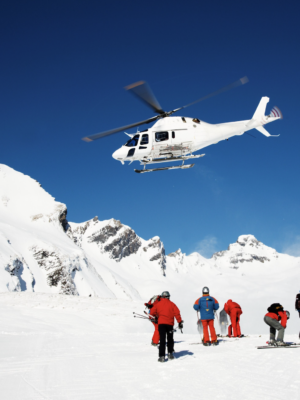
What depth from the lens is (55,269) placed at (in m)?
70.7

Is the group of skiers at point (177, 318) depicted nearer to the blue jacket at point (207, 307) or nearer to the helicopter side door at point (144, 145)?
the blue jacket at point (207, 307)

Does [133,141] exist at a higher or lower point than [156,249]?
lower

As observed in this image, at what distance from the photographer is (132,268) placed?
552 ft

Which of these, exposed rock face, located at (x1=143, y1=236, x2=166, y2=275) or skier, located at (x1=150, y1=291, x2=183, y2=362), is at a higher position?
exposed rock face, located at (x1=143, y1=236, x2=166, y2=275)

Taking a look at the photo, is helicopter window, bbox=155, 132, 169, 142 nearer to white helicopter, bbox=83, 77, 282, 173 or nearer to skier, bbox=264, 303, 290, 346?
white helicopter, bbox=83, 77, 282, 173

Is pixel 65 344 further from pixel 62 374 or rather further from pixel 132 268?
pixel 132 268

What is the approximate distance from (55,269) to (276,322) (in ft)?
220

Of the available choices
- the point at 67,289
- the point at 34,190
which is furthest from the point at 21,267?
the point at 34,190

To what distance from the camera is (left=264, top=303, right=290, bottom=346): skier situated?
8.82 metres

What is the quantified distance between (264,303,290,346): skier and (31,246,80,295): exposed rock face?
64.9 m

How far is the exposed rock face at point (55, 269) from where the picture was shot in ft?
228

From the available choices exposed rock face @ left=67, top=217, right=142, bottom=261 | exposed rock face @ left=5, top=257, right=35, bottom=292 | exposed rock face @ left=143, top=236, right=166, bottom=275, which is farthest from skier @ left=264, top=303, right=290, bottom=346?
exposed rock face @ left=143, top=236, right=166, bottom=275

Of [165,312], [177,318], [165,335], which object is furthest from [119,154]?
[165,335]

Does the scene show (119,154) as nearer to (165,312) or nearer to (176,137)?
(176,137)
